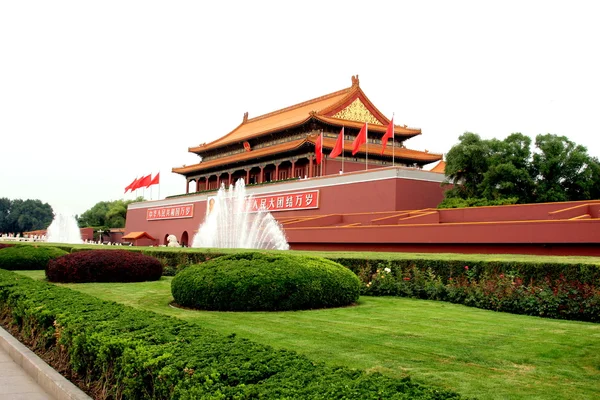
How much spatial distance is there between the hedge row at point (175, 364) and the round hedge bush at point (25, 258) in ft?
38.1

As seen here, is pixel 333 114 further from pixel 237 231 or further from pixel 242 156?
pixel 237 231

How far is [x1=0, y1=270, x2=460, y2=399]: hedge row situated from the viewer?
9.91ft

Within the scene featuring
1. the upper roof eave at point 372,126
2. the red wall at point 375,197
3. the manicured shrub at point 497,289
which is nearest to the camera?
the manicured shrub at point 497,289

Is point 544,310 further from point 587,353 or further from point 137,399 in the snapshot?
point 137,399

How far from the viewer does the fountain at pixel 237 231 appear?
23.0 m

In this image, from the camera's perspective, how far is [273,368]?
11.3 ft

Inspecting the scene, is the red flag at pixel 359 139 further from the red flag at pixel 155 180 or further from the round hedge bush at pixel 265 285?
the round hedge bush at pixel 265 285

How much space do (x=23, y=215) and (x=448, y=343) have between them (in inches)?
3382

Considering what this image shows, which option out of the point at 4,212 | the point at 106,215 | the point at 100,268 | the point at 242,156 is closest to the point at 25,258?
the point at 100,268

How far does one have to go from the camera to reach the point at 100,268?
42.1 ft

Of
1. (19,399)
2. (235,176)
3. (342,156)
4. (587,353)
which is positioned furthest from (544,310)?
(235,176)

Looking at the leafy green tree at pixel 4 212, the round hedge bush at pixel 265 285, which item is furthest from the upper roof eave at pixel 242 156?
the leafy green tree at pixel 4 212

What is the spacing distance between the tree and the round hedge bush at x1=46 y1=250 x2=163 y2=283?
159 ft

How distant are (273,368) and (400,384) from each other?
31.2 inches
